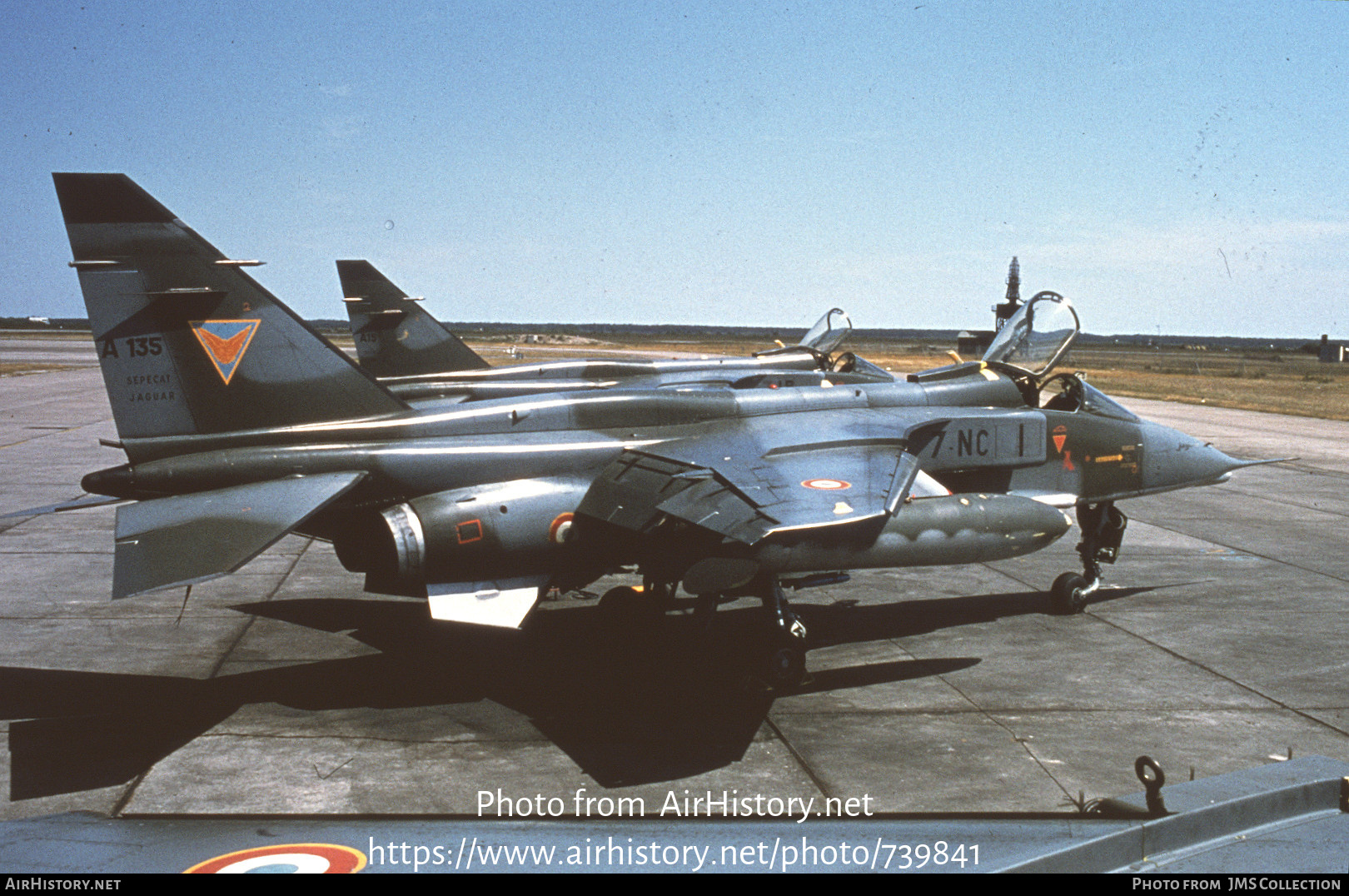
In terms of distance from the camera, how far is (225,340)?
8.88m

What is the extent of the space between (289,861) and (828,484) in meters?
6.72

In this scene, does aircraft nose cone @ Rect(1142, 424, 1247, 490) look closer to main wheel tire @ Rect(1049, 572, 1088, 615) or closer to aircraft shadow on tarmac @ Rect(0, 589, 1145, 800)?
main wheel tire @ Rect(1049, 572, 1088, 615)

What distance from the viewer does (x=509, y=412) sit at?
10.2 m

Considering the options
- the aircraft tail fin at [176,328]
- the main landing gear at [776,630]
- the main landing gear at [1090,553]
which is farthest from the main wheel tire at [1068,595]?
the aircraft tail fin at [176,328]

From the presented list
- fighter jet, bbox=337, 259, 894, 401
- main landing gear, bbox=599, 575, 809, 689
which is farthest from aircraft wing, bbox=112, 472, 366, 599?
fighter jet, bbox=337, 259, 894, 401

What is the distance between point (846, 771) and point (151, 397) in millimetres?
6743

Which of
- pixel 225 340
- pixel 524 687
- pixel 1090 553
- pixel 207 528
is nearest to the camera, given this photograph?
pixel 207 528

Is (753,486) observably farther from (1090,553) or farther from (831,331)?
(831,331)

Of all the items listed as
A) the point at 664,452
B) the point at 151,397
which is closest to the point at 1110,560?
the point at 664,452

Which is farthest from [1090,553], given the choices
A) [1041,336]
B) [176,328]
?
[176,328]

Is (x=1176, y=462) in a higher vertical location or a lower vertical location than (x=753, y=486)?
lower

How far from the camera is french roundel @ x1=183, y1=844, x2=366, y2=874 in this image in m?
2.66

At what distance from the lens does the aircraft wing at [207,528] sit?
6.98m

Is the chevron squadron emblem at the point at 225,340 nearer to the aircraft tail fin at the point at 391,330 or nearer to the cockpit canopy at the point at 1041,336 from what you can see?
the cockpit canopy at the point at 1041,336
